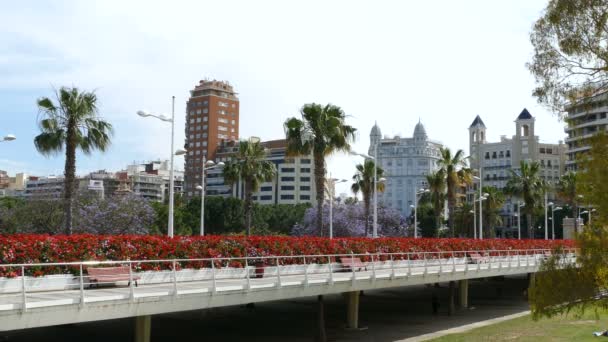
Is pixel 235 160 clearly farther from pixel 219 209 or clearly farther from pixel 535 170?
pixel 219 209

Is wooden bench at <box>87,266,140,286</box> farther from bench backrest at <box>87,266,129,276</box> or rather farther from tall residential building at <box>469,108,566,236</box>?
tall residential building at <box>469,108,566,236</box>

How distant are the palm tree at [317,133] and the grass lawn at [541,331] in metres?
13.7

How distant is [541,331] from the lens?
113 ft

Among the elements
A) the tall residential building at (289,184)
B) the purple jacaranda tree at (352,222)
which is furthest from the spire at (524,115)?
the purple jacaranda tree at (352,222)

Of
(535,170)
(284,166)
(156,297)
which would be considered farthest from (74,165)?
(284,166)

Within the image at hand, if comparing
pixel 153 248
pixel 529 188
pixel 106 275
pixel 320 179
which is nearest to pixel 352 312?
pixel 320 179

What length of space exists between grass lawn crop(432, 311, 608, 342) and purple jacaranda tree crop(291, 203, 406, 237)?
60.4 meters

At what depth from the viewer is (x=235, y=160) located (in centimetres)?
5753

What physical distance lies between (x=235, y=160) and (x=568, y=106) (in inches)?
1613

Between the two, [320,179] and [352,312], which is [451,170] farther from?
[352,312]

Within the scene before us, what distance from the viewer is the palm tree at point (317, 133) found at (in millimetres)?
46281

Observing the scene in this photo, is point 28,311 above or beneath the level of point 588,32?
beneath

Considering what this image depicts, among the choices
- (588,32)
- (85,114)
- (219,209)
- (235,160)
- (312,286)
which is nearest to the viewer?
(588,32)

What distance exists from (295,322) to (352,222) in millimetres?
61795
